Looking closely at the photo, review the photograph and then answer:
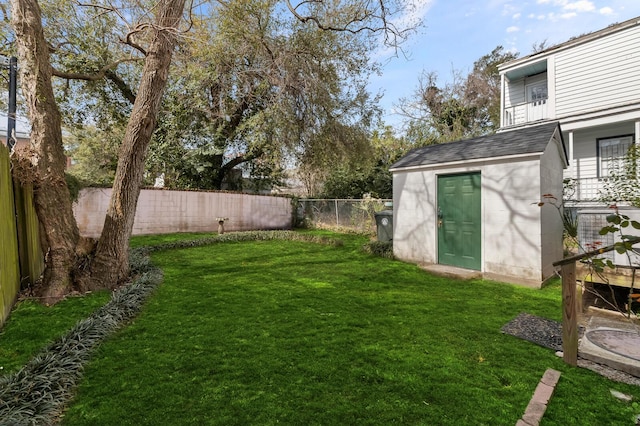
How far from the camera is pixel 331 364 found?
94.7 inches

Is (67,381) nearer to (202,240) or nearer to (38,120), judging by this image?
(38,120)

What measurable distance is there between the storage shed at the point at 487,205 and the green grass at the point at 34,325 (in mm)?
5763

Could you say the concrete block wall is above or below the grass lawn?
above

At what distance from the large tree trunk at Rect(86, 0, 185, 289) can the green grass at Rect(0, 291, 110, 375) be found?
0.60 meters

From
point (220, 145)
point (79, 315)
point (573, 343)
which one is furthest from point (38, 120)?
point (220, 145)

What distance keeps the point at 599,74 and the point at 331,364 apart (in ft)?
44.3

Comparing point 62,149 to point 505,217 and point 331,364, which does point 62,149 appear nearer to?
point 331,364

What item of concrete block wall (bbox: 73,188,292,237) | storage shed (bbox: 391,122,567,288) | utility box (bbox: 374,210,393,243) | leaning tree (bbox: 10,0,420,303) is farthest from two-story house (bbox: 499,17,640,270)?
concrete block wall (bbox: 73,188,292,237)

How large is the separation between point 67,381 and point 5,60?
8963 mm

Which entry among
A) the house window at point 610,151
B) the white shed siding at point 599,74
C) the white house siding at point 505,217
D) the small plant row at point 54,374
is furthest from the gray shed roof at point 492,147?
the white shed siding at point 599,74

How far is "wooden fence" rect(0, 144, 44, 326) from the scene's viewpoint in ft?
10.1

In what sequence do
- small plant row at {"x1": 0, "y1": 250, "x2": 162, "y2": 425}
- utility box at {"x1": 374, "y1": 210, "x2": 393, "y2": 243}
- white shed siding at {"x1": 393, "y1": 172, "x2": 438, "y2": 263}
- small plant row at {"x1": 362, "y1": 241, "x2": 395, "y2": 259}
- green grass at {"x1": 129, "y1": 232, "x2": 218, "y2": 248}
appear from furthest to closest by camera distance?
green grass at {"x1": 129, "y1": 232, "x2": 218, "y2": 248}
utility box at {"x1": 374, "y1": 210, "x2": 393, "y2": 243}
small plant row at {"x1": 362, "y1": 241, "x2": 395, "y2": 259}
white shed siding at {"x1": 393, "y1": 172, "x2": 438, "y2": 263}
small plant row at {"x1": 0, "y1": 250, "x2": 162, "y2": 425}

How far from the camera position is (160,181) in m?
14.9

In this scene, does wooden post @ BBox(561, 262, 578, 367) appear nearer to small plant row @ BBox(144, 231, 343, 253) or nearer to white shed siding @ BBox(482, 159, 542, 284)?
white shed siding @ BBox(482, 159, 542, 284)
